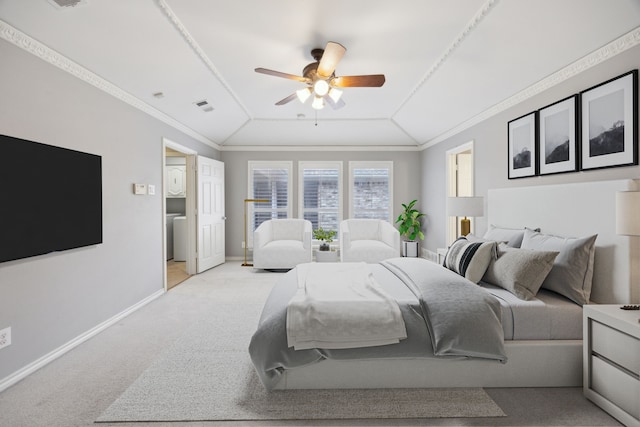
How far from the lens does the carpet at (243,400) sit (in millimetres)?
1846

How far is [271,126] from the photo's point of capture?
6008 mm

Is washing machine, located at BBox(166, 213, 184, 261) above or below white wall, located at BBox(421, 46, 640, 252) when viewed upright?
below

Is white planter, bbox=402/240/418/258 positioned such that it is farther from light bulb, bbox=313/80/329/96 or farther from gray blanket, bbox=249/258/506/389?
gray blanket, bbox=249/258/506/389

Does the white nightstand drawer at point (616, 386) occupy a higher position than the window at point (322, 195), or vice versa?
the window at point (322, 195)

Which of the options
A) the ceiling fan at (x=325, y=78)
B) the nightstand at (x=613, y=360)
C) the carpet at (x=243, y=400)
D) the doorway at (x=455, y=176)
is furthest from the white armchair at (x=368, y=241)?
the nightstand at (x=613, y=360)

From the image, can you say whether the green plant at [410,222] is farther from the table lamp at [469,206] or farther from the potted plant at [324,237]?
the table lamp at [469,206]

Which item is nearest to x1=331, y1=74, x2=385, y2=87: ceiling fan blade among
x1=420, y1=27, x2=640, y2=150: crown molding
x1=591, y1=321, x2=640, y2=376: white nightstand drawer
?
x1=420, y1=27, x2=640, y2=150: crown molding

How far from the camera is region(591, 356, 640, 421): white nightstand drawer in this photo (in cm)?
168

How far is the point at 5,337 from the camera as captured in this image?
2.17m

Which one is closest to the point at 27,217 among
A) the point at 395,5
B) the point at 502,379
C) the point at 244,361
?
the point at 244,361

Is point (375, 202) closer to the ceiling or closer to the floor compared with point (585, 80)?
closer to the floor

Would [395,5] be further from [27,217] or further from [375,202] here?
[375,202]

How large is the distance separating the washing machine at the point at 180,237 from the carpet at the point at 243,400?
4552mm

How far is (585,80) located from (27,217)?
437 cm
